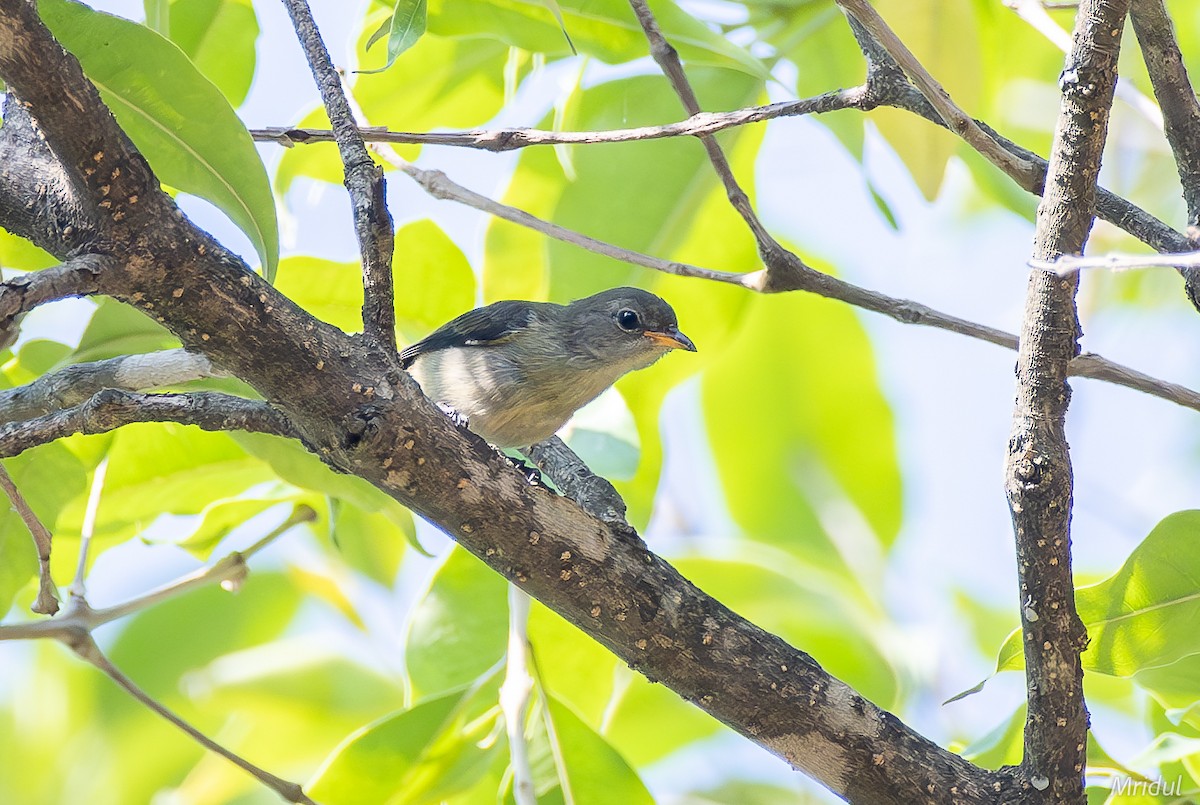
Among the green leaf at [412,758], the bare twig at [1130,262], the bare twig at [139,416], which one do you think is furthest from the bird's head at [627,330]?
the bare twig at [1130,262]

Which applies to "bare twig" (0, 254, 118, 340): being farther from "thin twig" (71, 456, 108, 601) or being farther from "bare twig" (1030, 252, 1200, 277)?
"bare twig" (1030, 252, 1200, 277)

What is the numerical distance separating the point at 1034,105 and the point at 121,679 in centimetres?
381

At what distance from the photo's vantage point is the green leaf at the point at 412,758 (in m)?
2.68

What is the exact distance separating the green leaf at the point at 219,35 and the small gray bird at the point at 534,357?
3.09 ft

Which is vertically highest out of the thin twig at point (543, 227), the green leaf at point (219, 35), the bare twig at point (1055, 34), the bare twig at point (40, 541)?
the bare twig at point (1055, 34)

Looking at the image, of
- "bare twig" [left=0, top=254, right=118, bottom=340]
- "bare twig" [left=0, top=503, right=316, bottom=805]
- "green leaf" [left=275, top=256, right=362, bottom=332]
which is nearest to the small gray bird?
"green leaf" [left=275, top=256, right=362, bottom=332]

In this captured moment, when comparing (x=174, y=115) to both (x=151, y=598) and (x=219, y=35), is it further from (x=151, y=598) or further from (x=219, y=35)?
(x=151, y=598)

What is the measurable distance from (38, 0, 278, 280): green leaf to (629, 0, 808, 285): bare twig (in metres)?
0.81

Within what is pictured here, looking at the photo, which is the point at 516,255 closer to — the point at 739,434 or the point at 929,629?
the point at 739,434

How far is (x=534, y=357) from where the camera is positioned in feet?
11.1

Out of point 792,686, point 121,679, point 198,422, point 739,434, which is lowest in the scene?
point 121,679

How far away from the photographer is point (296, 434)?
1944mm

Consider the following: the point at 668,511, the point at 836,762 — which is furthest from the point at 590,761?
the point at 668,511

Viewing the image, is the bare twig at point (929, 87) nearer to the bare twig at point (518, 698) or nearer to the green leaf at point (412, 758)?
the bare twig at point (518, 698)
